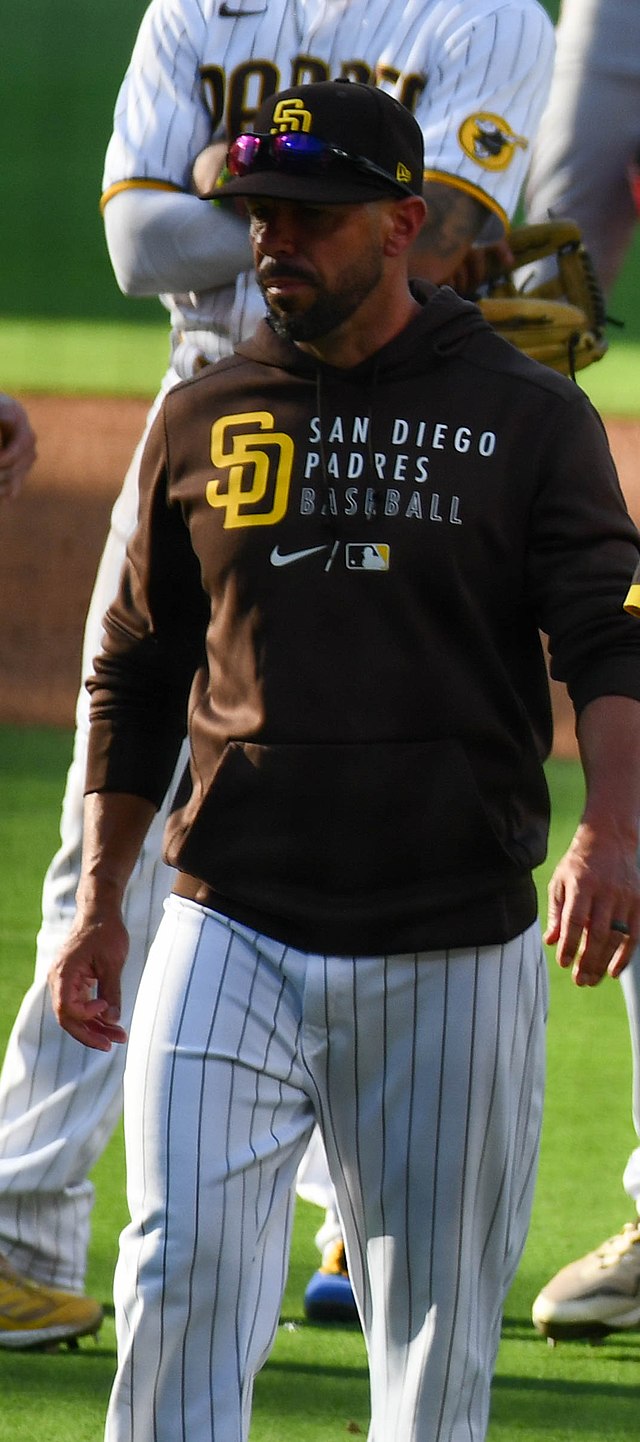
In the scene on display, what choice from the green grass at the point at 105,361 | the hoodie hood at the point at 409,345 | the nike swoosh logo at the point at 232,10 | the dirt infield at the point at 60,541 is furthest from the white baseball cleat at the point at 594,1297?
the green grass at the point at 105,361

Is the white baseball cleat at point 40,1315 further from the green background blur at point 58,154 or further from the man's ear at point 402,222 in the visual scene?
the green background blur at point 58,154

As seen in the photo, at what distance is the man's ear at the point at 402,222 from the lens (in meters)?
2.28

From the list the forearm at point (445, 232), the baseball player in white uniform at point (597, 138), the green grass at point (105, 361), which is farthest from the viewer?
the green grass at point (105, 361)

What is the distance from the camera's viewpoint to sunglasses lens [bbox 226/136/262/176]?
225cm

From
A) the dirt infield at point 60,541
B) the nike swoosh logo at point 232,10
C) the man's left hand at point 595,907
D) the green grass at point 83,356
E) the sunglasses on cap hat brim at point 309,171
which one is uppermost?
the nike swoosh logo at point 232,10

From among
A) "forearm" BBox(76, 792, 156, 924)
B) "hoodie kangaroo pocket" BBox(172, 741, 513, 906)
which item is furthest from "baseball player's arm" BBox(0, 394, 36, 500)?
"hoodie kangaroo pocket" BBox(172, 741, 513, 906)

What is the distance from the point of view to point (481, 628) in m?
2.23

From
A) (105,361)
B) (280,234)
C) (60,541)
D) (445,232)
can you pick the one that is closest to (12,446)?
(445,232)

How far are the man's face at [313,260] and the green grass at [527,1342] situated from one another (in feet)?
3.82

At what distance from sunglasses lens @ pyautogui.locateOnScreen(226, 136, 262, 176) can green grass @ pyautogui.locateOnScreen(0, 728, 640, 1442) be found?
132 cm

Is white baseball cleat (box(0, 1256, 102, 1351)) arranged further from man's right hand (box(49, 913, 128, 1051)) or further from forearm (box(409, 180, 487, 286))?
forearm (box(409, 180, 487, 286))

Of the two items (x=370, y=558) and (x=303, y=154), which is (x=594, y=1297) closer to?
(x=370, y=558)

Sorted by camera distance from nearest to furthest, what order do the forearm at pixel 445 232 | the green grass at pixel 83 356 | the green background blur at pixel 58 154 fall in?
the forearm at pixel 445 232 → the green grass at pixel 83 356 → the green background blur at pixel 58 154

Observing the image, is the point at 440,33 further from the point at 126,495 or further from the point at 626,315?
the point at 626,315
